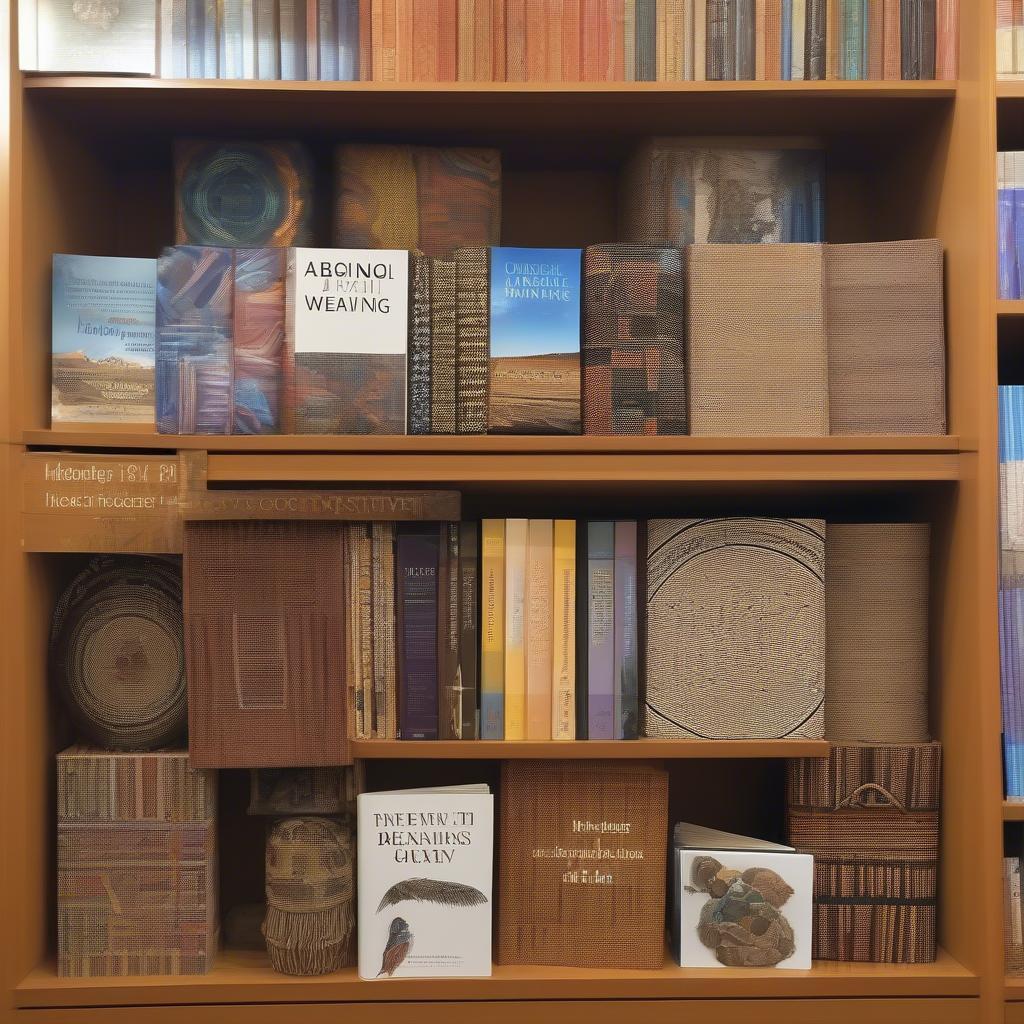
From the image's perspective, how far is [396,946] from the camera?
1379 millimetres

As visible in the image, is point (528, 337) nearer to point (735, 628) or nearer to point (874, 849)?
point (735, 628)

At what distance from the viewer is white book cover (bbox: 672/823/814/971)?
1396mm

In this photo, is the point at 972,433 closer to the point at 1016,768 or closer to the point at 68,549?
the point at 1016,768

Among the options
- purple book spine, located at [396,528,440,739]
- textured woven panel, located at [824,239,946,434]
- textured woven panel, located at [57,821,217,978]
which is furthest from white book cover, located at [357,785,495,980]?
textured woven panel, located at [824,239,946,434]

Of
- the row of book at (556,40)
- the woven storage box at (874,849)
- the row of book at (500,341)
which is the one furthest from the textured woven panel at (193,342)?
the woven storage box at (874,849)

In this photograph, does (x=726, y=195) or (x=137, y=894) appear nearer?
(x=137, y=894)

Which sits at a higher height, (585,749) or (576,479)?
(576,479)

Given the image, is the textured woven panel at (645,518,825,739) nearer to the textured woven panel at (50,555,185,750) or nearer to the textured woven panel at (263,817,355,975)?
the textured woven panel at (263,817,355,975)

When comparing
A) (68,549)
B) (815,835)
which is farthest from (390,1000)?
(68,549)

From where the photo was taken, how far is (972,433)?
135cm

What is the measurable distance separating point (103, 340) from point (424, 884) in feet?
2.86

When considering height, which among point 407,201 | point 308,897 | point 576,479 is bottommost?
point 308,897

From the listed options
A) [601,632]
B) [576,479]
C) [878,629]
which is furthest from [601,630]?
[878,629]

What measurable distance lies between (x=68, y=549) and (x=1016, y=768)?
1.31 meters
